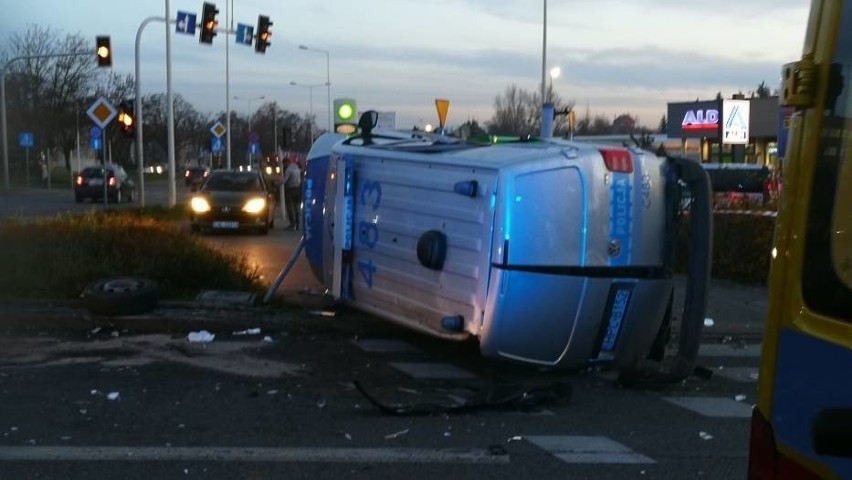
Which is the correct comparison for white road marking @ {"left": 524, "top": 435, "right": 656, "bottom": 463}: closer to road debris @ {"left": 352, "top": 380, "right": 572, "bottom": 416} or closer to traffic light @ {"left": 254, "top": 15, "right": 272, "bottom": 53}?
road debris @ {"left": 352, "top": 380, "right": 572, "bottom": 416}

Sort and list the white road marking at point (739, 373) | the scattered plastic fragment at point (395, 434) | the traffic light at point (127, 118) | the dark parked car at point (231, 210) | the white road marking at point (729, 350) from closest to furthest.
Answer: the scattered plastic fragment at point (395, 434) < the white road marking at point (739, 373) < the white road marking at point (729, 350) < the dark parked car at point (231, 210) < the traffic light at point (127, 118)

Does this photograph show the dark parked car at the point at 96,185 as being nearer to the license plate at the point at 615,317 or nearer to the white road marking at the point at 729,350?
the white road marking at the point at 729,350

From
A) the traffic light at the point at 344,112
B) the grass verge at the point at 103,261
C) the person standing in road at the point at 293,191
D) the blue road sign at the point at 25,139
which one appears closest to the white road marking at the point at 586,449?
the grass verge at the point at 103,261

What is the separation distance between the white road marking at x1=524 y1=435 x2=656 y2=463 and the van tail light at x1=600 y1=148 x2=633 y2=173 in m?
2.20

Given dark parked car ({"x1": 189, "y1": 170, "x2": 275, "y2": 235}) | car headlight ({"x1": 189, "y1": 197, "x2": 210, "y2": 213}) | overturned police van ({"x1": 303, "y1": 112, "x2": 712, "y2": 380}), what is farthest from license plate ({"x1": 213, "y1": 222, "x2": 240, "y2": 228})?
overturned police van ({"x1": 303, "y1": 112, "x2": 712, "y2": 380})

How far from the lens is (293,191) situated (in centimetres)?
2522

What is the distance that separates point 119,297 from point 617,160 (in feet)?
18.3

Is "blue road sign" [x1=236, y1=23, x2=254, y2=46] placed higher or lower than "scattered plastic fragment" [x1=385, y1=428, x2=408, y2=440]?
higher

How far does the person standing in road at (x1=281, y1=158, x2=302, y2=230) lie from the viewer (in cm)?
2502

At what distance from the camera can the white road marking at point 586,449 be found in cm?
668

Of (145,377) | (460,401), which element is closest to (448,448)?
(460,401)

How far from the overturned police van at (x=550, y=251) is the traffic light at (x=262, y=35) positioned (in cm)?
2137

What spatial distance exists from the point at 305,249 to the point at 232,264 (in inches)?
84.5

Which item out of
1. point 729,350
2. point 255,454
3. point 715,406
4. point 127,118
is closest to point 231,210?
point 127,118
